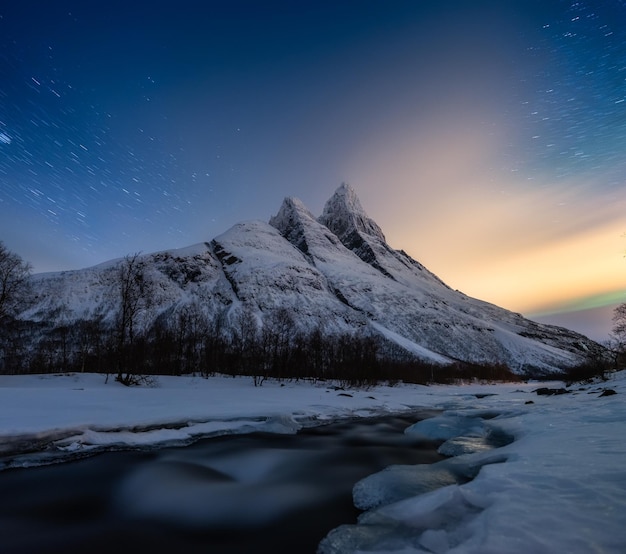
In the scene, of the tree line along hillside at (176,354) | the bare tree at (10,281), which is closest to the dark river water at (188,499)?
the tree line along hillside at (176,354)

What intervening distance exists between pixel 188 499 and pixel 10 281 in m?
39.1

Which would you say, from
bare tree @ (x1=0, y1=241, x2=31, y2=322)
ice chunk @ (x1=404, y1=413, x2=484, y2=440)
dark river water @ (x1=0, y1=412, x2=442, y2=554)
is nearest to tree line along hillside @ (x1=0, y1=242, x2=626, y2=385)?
bare tree @ (x1=0, y1=241, x2=31, y2=322)

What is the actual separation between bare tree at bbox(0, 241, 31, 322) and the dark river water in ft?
108

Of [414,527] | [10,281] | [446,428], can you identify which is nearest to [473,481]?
[414,527]

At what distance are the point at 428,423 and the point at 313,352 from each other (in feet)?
282

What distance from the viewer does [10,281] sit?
34094 mm

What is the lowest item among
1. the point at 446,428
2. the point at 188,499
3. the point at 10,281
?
the point at 446,428

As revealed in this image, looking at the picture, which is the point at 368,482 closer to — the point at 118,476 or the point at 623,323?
the point at 118,476

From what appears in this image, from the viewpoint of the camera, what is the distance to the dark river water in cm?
590

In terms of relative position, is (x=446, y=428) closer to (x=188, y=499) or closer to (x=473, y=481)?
(x=473, y=481)

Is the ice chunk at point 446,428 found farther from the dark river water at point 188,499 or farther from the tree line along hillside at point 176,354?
the tree line along hillside at point 176,354

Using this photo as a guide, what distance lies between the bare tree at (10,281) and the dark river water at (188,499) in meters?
32.9

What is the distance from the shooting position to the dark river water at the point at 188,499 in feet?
19.4

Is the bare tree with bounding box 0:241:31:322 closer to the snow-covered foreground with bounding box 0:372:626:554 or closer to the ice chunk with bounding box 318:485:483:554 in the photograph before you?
the snow-covered foreground with bounding box 0:372:626:554
